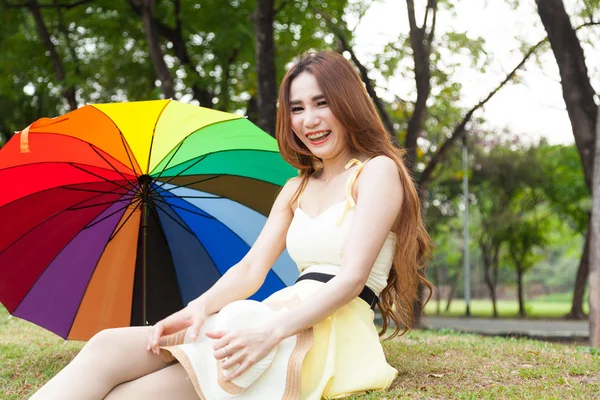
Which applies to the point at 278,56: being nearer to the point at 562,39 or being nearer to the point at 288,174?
the point at 562,39

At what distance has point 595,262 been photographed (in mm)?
6867

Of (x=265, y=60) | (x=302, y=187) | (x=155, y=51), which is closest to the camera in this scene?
(x=302, y=187)

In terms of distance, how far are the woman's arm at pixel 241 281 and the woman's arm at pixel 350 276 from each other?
1.00 feet

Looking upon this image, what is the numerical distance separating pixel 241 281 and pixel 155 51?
27.4 ft

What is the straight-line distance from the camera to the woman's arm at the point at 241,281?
2951 mm

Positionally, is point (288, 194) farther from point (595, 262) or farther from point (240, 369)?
point (595, 262)

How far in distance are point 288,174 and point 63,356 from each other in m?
2.09

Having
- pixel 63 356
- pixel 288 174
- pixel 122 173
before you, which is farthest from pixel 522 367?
pixel 63 356

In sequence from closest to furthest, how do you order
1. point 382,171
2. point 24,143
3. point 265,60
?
point 382,171 → point 24,143 → point 265,60

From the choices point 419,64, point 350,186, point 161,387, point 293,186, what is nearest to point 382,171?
point 350,186

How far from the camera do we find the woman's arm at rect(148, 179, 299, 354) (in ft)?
9.68

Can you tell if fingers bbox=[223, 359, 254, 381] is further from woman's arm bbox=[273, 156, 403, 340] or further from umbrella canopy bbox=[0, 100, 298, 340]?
umbrella canopy bbox=[0, 100, 298, 340]

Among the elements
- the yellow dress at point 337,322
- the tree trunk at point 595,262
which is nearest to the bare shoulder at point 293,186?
the yellow dress at point 337,322

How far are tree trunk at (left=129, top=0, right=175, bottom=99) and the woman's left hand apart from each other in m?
8.70
